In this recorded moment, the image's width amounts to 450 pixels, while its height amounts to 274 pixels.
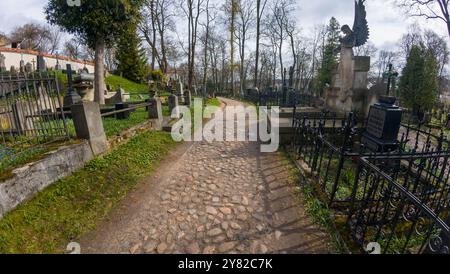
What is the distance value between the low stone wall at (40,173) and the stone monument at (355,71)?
8.12m

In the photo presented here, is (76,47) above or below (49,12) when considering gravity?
above

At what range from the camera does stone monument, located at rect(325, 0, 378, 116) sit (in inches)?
301

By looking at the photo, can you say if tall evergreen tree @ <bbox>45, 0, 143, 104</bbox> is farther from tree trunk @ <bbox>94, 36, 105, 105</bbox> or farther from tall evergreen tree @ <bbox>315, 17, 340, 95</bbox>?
tall evergreen tree @ <bbox>315, 17, 340, 95</bbox>

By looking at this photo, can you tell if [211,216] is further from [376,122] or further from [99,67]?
[99,67]

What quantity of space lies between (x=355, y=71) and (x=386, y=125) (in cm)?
288

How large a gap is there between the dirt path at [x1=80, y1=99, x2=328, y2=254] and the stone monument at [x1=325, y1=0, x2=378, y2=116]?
4.51 m

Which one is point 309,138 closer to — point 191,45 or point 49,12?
point 49,12

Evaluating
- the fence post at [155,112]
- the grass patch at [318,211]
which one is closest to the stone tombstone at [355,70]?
the grass patch at [318,211]

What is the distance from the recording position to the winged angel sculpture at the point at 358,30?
7934 millimetres

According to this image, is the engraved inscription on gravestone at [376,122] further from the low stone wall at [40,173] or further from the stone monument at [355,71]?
the low stone wall at [40,173]

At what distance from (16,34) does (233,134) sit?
58874mm

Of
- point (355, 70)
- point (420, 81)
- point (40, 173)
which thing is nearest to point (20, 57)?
point (40, 173)

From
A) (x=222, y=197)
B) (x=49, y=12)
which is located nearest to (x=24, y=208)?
(x=222, y=197)
